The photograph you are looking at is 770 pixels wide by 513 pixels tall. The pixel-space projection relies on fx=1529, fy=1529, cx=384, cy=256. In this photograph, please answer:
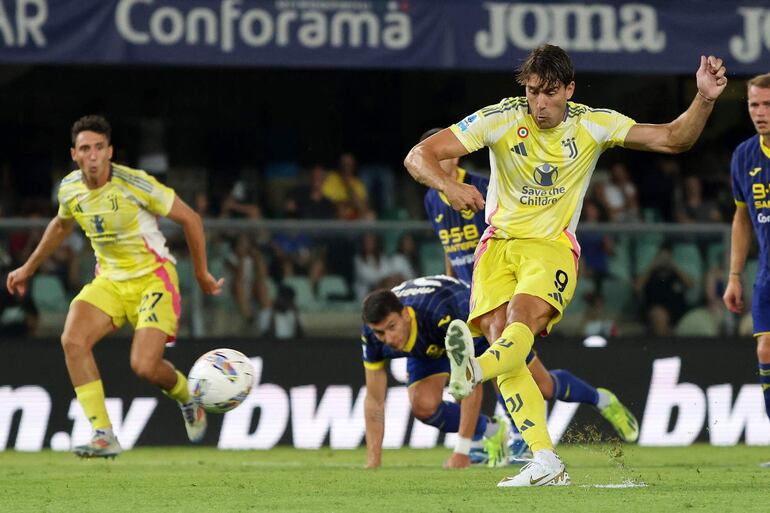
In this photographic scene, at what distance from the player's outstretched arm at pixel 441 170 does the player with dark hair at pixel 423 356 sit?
7.06ft

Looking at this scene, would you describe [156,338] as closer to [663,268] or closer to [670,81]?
[663,268]

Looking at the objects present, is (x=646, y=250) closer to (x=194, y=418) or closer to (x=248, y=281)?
(x=248, y=281)

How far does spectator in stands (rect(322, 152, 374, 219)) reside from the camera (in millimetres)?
15031

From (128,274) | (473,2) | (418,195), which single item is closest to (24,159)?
(418,195)

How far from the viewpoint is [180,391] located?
10.4m

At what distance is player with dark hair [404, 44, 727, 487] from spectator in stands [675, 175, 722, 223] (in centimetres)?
812

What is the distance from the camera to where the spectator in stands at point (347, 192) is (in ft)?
49.3

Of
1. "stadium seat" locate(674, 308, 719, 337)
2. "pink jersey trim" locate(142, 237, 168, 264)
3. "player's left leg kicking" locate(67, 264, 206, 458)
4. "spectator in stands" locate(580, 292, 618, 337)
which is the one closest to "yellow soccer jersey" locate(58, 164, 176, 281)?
"pink jersey trim" locate(142, 237, 168, 264)

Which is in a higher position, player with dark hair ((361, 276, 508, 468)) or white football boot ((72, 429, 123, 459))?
player with dark hair ((361, 276, 508, 468))

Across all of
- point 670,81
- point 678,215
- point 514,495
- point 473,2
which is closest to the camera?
point 514,495

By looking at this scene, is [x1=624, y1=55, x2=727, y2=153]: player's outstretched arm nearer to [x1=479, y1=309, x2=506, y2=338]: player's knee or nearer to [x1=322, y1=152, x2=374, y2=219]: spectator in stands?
[x1=479, y1=309, x2=506, y2=338]: player's knee

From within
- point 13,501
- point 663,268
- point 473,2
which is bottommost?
point 13,501

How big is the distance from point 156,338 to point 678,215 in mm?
7347

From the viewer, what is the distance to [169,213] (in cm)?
1021
